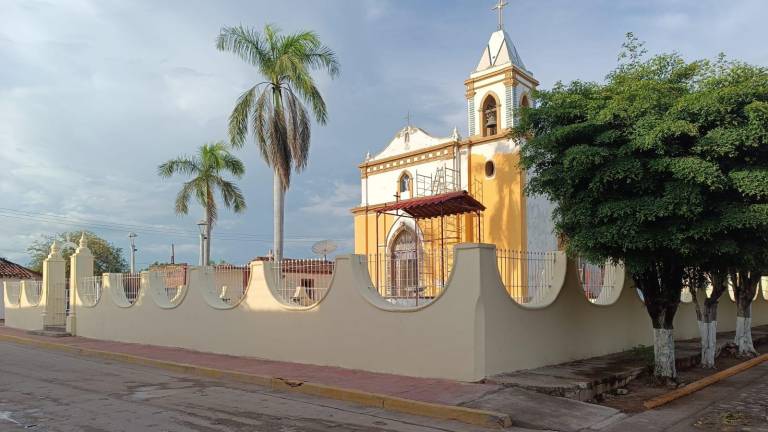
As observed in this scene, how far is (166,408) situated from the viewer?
8.89 m

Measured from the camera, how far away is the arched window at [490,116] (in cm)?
2580

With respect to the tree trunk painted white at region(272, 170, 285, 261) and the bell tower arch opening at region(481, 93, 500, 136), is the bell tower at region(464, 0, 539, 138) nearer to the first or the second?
the bell tower arch opening at region(481, 93, 500, 136)

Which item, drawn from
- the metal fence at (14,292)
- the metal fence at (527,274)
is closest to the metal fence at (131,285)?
the metal fence at (14,292)

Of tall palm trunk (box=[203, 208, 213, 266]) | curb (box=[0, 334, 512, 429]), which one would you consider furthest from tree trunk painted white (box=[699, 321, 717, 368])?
tall palm trunk (box=[203, 208, 213, 266])

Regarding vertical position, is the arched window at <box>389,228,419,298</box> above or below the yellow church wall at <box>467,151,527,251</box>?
below

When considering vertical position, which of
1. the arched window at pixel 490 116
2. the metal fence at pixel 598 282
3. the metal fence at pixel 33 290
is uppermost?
the arched window at pixel 490 116

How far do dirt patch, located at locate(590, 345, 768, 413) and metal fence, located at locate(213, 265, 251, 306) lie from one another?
28.2 feet

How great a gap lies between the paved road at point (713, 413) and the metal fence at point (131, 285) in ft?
47.8

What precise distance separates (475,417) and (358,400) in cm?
208

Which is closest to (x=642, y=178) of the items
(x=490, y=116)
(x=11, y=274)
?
(x=490, y=116)

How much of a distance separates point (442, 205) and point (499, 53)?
8397mm

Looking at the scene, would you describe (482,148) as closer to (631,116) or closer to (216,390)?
(631,116)

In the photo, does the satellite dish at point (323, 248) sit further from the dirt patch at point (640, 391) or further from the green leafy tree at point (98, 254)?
the green leafy tree at point (98, 254)

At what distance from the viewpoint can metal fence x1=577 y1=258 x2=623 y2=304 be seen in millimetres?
13516
